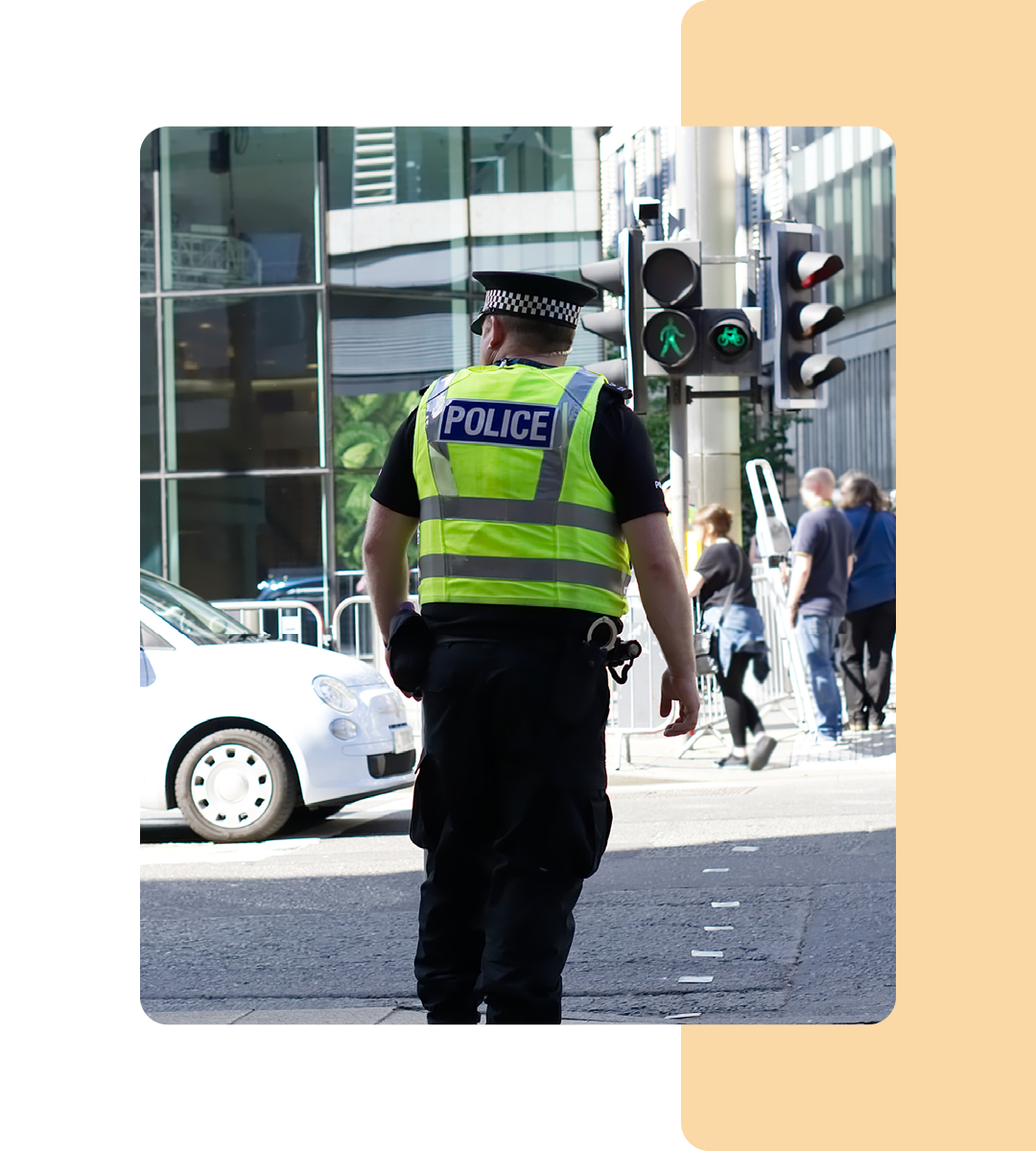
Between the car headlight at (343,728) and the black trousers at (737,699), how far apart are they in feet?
8.86

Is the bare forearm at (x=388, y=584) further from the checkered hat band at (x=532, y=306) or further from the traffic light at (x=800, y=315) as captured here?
the traffic light at (x=800, y=315)

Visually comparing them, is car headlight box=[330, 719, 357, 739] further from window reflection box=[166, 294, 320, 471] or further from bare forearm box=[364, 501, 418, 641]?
window reflection box=[166, 294, 320, 471]

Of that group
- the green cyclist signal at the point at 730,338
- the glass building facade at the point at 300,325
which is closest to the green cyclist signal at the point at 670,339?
the green cyclist signal at the point at 730,338

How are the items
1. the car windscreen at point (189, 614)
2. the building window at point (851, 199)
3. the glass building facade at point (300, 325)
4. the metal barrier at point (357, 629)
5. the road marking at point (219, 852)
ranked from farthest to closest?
the glass building facade at point (300, 325) → the metal barrier at point (357, 629) → the car windscreen at point (189, 614) → the road marking at point (219, 852) → the building window at point (851, 199)

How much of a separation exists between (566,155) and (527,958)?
5145 millimetres

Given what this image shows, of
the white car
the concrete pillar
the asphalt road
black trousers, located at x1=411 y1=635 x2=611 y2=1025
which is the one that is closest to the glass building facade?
the concrete pillar

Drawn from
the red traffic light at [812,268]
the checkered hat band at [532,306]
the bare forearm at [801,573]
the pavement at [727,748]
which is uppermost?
the red traffic light at [812,268]

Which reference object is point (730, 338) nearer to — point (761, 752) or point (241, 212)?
point (761, 752)

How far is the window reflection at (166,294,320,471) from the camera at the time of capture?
11.1m

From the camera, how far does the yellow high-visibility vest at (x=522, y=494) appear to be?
9.74ft

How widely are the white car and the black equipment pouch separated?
3.68 meters

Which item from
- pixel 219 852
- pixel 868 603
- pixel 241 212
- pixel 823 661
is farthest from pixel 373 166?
pixel 219 852
